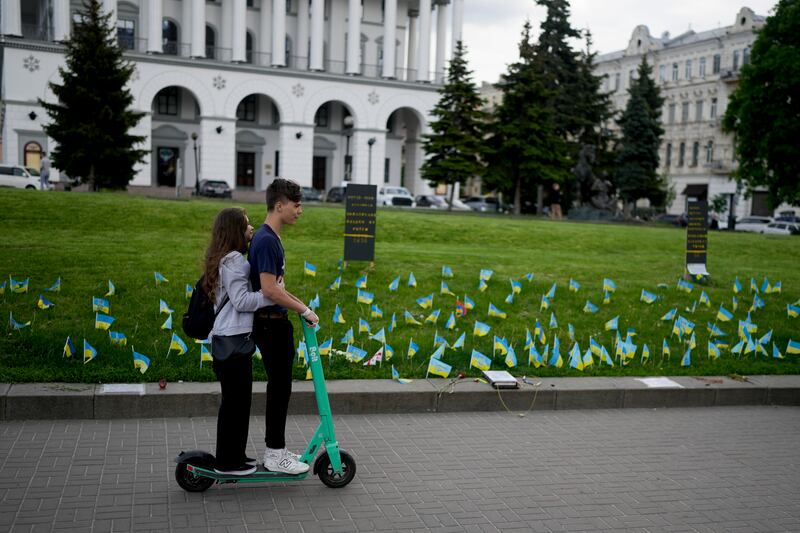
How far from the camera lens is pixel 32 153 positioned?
51.3 metres

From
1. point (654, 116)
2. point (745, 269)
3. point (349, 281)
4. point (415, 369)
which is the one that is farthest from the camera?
point (654, 116)

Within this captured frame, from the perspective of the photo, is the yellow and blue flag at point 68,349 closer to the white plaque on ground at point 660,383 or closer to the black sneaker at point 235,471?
the black sneaker at point 235,471

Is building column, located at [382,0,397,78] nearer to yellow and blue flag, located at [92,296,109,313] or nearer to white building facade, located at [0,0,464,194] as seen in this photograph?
white building facade, located at [0,0,464,194]

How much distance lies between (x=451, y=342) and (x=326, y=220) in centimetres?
1227

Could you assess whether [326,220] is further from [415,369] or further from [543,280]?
[415,369]

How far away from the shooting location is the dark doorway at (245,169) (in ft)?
201

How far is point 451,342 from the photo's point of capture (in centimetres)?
1016

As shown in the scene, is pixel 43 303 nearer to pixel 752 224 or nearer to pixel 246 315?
pixel 246 315

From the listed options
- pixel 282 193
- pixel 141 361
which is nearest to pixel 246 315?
pixel 282 193

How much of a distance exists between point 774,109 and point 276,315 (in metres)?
34.0

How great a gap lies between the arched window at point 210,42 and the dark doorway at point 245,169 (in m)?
7.41

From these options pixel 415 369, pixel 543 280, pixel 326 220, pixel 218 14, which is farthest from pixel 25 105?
pixel 415 369

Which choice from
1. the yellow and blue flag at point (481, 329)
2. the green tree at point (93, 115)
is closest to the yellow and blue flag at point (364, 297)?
the yellow and blue flag at point (481, 329)

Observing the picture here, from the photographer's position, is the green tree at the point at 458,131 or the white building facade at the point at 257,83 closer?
the green tree at the point at 458,131
